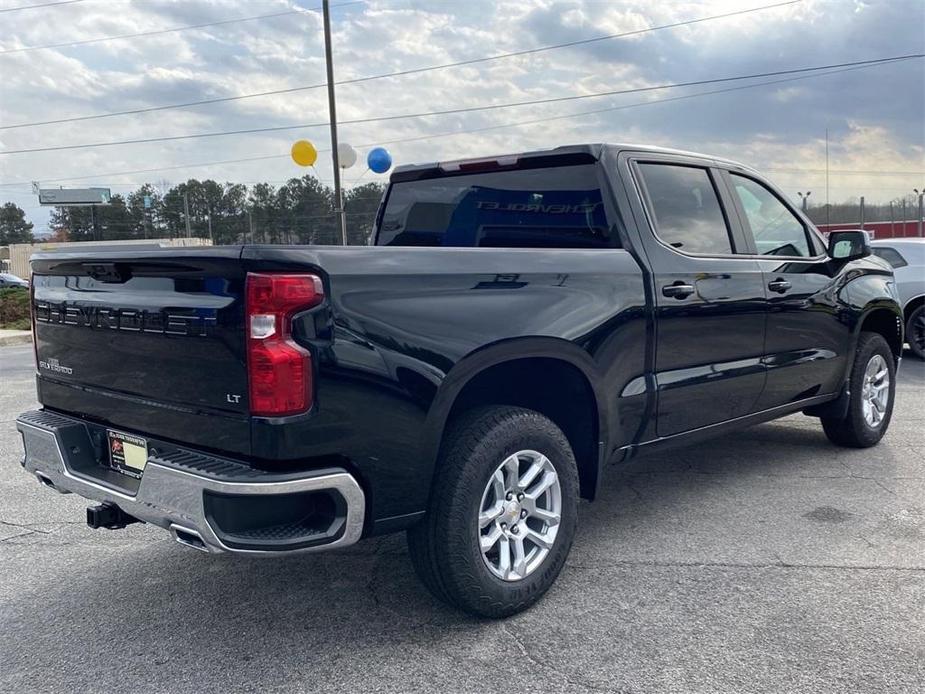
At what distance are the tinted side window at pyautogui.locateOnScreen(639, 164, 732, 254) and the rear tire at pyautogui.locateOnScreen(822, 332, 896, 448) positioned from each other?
1.78m

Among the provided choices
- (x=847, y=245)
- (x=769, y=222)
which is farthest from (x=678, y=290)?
(x=847, y=245)

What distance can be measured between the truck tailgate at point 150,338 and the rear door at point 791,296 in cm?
302

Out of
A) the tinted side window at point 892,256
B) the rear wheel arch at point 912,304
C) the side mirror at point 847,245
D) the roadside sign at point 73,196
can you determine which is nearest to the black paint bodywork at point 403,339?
the side mirror at point 847,245

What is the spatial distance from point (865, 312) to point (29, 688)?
5130mm

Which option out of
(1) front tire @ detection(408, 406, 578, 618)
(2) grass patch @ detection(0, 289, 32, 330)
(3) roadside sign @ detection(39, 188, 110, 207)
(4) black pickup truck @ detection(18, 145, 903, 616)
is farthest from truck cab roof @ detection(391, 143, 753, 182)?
(3) roadside sign @ detection(39, 188, 110, 207)

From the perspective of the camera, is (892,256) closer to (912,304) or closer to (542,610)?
(912,304)

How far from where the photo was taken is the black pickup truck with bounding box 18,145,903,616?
2557mm

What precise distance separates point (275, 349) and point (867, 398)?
466 cm

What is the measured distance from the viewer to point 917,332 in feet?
32.3

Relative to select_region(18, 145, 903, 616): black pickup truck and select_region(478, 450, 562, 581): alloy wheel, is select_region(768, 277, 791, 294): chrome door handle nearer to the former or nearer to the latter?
select_region(18, 145, 903, 616): black pickup truck

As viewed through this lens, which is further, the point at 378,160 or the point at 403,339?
the point at 378,160

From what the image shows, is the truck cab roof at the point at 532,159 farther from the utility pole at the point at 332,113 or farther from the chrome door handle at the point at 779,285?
the utility pole at the point at 332,113

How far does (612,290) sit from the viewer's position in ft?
11.6

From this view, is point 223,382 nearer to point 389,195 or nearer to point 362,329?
point 362,329
